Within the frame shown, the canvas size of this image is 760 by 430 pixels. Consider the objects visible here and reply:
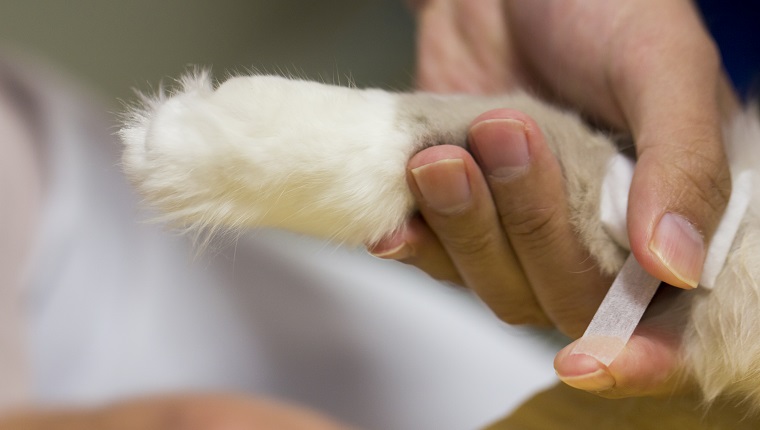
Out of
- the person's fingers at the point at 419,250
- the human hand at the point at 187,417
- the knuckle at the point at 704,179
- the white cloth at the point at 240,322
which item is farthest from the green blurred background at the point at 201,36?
the knuckle at the point at 704,179

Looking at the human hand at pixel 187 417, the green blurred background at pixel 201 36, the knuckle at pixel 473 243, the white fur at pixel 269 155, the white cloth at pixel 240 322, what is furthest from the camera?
the green blurred background at pixel 201 36

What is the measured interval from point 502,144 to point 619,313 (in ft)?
0.45

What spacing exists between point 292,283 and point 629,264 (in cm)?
81

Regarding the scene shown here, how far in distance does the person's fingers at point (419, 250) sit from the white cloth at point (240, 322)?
1.66 ft

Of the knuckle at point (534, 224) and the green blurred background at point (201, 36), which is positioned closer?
the knuckle at point (534, 224)

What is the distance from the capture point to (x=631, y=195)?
468 mm

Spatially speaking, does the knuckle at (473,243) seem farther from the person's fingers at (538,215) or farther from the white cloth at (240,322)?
the white cloth at (240,322)

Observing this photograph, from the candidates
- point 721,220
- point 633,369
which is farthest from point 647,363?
point 721,220

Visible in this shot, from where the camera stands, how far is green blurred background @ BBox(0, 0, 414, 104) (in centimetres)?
159

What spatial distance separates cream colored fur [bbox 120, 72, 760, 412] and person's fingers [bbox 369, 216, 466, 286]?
0.07 feet

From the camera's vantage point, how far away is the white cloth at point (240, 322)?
111 centimetres

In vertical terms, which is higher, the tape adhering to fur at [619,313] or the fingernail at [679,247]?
the fingernail at [679,247]

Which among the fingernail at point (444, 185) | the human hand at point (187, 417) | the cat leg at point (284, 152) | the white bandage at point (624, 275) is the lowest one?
the human hand at point (187, 417)

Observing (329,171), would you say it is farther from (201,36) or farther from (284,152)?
(201,36)
